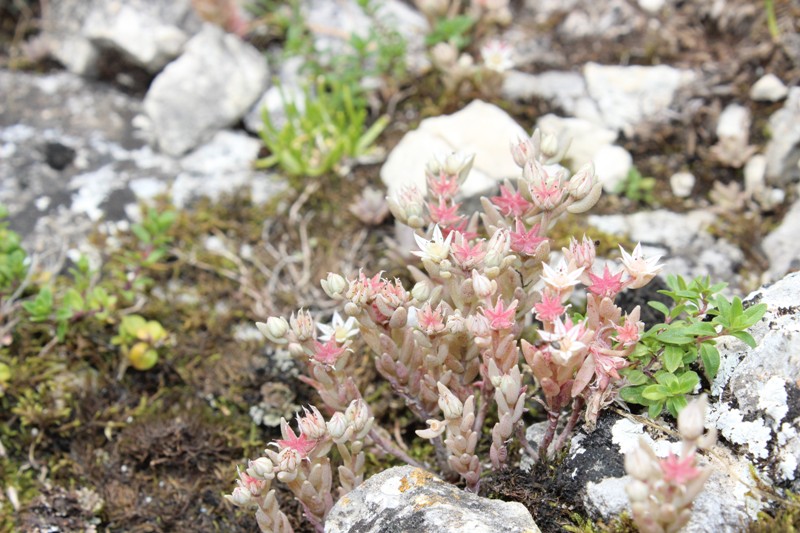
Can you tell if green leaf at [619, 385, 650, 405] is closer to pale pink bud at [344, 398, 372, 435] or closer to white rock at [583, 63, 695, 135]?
pale pink bud at [344, 398, 372, 435]

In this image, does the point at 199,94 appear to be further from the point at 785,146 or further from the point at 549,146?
the point at 785,146

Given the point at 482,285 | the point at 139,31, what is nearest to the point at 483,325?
the point at 482,285

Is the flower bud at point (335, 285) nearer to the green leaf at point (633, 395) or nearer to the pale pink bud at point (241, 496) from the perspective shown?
the pale pink bud at point (241, 496)

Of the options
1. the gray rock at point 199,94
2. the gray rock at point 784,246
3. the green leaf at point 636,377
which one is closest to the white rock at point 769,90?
the gray rock at point 784,246

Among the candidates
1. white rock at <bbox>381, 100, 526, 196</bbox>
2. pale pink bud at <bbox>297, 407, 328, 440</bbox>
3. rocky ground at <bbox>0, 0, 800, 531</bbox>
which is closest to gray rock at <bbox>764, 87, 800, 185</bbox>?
rocky ground at <bbox>0, 0, 800, 531</bbox>

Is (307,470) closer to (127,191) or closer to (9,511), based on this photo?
(9,511)
